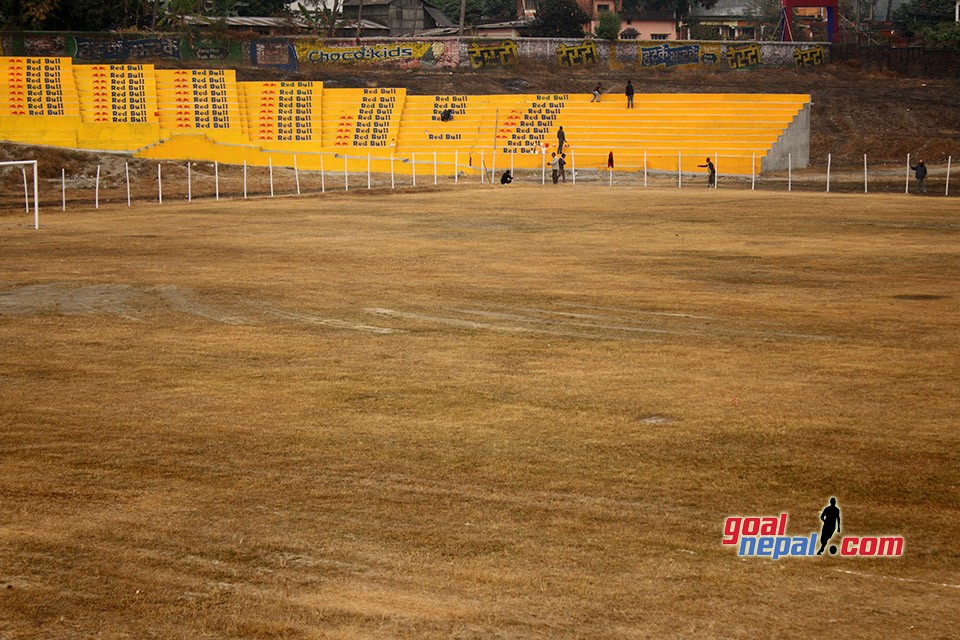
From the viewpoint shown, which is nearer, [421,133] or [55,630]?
[55,630]

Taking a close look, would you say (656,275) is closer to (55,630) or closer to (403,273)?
(403,273)

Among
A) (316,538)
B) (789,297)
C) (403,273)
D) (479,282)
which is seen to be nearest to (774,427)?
(316,538)

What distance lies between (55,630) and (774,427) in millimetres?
6816

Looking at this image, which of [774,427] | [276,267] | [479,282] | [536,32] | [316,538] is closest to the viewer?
[316,538]

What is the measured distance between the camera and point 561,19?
322 ft

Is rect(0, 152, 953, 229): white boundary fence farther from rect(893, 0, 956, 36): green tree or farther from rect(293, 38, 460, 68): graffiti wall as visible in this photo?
rect(893, 0, 956, 36): green tree

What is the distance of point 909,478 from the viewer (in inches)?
384

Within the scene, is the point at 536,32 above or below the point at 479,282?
above

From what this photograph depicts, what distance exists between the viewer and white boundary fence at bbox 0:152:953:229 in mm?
47906

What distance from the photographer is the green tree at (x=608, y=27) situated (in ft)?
324

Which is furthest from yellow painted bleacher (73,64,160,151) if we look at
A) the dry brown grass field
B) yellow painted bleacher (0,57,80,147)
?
the dry brown grass field

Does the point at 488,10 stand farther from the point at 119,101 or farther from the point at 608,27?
the point at 119,101

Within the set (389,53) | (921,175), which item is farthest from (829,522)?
(389,53)

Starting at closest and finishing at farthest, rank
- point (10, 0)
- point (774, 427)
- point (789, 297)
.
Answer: point (774, 427) < point (789, 297) < point (10, 0)
